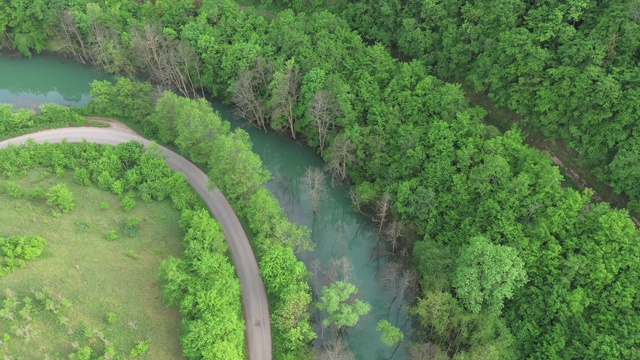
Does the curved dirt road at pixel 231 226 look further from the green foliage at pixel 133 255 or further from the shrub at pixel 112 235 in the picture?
the shrub at pixel 112 235

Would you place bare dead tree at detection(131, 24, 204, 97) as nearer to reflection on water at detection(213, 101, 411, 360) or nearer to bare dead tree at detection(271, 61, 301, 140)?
reflection on water at detection(213, 101, 411, 360)

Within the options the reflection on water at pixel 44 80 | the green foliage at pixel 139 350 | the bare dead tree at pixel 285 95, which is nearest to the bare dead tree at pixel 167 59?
the reflection on water at pixel 44 80

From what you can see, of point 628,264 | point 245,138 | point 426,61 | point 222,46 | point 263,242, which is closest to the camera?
point 628,264

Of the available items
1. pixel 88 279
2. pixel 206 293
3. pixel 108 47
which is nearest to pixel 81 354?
pixel 88 279

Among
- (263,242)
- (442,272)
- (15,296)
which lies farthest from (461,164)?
(15,296)

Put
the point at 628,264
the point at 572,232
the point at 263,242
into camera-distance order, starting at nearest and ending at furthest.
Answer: the point at 628,264, the point at 572,232, the point at 263,242

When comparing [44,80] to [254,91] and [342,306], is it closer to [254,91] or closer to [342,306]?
[254,91]

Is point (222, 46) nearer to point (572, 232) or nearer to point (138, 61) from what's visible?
point (138, 61)
